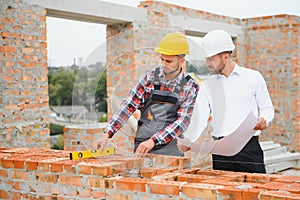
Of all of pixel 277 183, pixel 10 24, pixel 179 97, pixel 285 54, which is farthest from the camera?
pixel 285 54

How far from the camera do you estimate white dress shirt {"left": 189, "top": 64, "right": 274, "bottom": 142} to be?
1.97 metres

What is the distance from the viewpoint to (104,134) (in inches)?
84.0

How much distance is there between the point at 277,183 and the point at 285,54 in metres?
5.56

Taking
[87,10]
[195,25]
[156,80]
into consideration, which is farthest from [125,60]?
[195,25]

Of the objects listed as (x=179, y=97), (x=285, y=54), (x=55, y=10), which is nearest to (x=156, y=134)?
(x=179, y=97)

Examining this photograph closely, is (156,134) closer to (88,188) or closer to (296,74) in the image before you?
(88,188)

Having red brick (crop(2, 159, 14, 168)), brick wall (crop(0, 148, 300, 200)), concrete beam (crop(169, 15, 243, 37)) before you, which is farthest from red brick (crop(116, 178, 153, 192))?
concrete beam (crop(169, 15, 243, 37))

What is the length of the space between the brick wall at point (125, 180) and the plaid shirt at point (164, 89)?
0.14 meters

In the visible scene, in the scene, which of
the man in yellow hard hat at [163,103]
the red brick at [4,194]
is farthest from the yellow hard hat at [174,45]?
the red brick at [4,194]

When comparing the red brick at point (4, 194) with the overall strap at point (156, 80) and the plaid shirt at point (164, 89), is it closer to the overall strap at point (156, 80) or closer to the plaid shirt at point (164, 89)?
the plaid shirt at point (164, 89)

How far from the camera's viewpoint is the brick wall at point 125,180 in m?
1.70

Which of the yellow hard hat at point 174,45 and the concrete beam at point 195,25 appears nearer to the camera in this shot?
the yellow hard hat at point 174,45

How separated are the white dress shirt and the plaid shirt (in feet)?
0.25

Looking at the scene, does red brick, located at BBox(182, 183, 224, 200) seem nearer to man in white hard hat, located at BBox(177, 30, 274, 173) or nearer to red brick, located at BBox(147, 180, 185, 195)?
red brick, located at BBox(147, 180, 185, 195)
